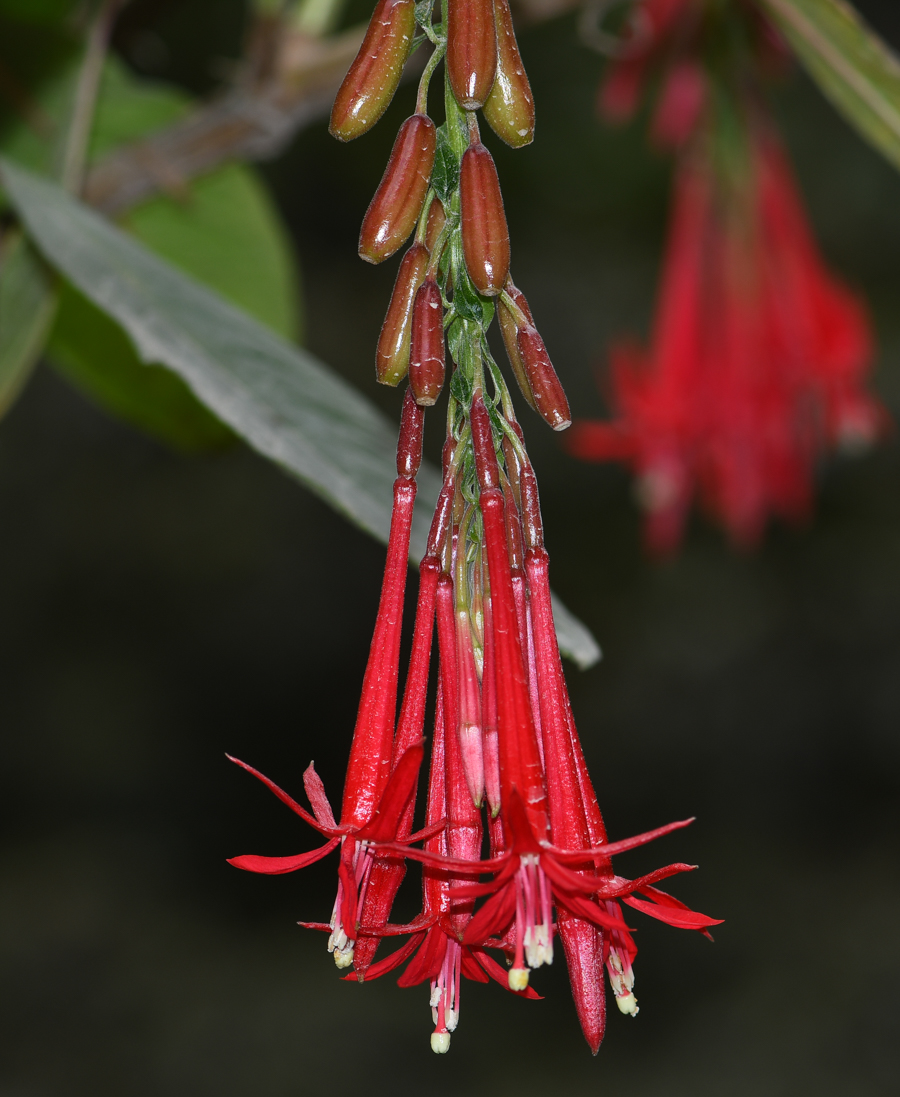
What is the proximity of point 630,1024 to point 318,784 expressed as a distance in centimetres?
300

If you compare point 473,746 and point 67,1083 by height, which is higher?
point 473,746

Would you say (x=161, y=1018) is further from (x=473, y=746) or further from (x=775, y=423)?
(x=473, y=746)

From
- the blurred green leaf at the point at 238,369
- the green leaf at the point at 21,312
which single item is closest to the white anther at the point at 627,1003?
the blurred green leaf at the point at 238,369

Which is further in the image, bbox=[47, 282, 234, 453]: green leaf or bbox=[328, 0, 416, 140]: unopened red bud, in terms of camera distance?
bbox=[47, 282, 234, 453]: green leaf

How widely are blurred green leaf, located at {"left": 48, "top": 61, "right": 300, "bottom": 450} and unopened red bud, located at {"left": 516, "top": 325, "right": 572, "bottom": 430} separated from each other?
0.38 meters

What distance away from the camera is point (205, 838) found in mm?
3002

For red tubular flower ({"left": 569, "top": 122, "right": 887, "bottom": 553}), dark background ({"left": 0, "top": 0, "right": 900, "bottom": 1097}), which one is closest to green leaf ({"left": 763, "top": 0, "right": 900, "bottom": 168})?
red tubular flower ({"left": 569, "top": 122, "right": 887, "bottom": 553})

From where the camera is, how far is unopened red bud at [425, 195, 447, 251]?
274 mm

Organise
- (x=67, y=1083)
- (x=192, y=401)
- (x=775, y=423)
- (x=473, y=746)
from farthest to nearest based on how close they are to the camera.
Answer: (x=67, y=1083) → (x=775, y=423) → (x=192, y=401) → (x=473, y=746)

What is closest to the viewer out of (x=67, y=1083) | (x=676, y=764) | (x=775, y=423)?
(x=775, y=423)

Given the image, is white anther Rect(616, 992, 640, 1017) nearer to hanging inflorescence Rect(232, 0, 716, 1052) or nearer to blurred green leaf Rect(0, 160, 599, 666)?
hanging inflorescence Rect(232, 0, 716, 1052)

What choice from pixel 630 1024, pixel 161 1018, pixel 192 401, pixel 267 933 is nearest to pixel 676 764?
pixel 630 1024

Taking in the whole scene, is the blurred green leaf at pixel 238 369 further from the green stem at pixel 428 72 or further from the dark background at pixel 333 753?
the dark background at pixel 333 753

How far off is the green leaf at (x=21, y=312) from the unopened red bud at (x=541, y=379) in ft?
0.86
